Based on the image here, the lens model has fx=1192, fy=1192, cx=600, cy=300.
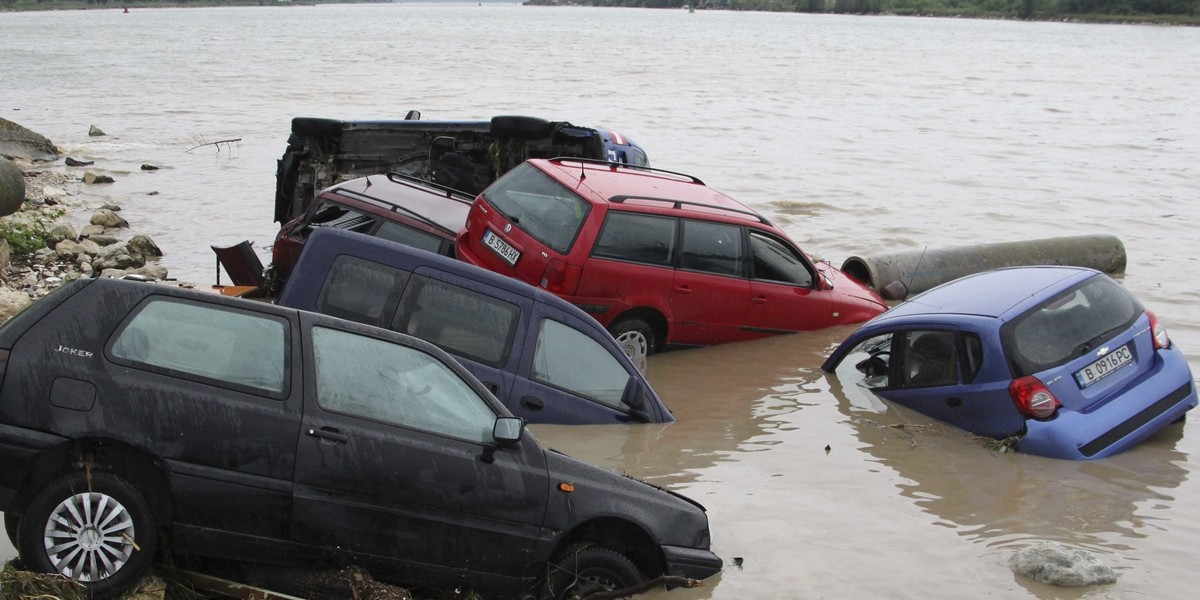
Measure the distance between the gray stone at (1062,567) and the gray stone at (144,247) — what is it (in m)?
11.9

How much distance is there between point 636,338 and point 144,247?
25.4 feet

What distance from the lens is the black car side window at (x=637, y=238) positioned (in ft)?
34.3

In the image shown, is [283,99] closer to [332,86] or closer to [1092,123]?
[332,86]

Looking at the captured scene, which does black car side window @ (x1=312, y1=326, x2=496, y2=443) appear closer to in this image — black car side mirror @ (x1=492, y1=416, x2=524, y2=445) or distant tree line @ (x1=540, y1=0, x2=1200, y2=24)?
black car side mirror @ (x1=492, y1=416, x2=524, y2=445)

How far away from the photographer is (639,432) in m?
8.14

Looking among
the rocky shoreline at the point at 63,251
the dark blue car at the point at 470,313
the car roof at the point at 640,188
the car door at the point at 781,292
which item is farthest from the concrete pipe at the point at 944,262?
the rocky shoreline at the point at 63,251

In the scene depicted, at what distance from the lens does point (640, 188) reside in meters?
11.1

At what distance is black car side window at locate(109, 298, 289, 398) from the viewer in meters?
5.05

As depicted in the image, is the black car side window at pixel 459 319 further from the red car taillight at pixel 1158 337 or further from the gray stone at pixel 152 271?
the gray stone at pixel 152 271

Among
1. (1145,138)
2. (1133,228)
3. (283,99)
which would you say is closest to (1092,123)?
(1145,138)

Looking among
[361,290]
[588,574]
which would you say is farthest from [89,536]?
[361,290]

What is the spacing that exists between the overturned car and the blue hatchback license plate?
661cm

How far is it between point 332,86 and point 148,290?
39123 millimetres

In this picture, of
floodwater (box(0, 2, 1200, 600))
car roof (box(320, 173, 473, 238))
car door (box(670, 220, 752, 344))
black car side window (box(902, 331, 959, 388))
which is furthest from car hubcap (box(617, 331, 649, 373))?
black car side window (box(902, 331, 959, 388))
